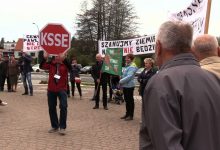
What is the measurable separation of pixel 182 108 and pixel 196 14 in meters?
7.29

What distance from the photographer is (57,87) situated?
8906 millimetres

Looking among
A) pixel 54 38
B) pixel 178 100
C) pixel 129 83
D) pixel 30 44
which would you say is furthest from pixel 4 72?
pixel 178 100

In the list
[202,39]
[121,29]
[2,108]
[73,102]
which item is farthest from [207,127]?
[121,29]

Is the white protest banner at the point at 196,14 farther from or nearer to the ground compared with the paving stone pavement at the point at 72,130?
farther from the ground

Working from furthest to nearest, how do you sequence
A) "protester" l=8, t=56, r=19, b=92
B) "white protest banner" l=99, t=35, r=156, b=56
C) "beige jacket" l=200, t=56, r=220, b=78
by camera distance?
1. "protester" l=8, t=56, r=19, b=92
2. "white protest banner" l=99, t=35, r=156, b=56
3. "beige jacket" l=200, t=56, r=220, b=78

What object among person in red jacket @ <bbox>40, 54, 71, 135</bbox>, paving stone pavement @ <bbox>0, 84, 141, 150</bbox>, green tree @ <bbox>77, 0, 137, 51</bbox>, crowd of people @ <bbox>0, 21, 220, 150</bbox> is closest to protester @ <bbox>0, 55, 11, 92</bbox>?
paving stone pavement @ <bbox>0, 84, 141, 150</bbox>

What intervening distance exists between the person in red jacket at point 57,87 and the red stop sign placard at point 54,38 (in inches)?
18.4

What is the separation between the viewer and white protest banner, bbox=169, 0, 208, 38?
9.06 meters

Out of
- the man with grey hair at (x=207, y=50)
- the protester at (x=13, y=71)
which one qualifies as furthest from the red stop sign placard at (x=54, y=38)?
the protester at (x=13, y=71)

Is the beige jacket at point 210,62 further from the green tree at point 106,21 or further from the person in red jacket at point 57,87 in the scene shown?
the green tree at point 106,21

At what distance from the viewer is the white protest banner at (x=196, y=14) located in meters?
9.06

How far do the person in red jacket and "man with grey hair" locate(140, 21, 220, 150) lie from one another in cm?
639

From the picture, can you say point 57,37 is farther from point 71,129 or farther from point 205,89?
point 205,89

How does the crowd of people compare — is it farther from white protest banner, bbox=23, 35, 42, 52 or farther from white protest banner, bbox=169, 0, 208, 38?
white protest banner, bbox=23, 35, 42, 52
